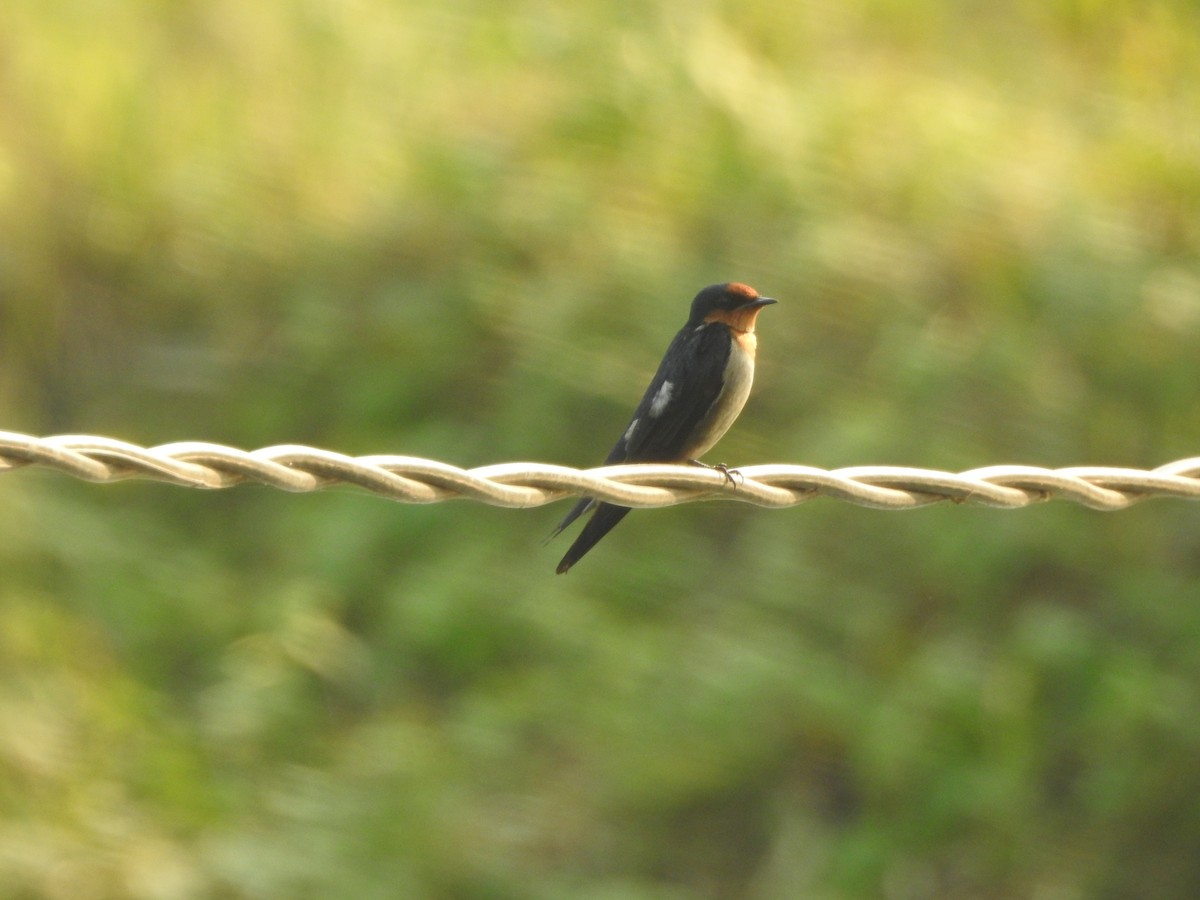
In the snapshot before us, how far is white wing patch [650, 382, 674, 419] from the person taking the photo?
11.8 feet

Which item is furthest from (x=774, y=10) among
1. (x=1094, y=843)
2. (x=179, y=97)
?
(x=1094, y=843)

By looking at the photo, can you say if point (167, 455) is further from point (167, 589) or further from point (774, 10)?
point (774, 10)

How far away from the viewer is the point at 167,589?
670cm

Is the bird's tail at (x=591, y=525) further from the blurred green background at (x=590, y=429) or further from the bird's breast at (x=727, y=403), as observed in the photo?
the blurred green background at (x=590, y=429)

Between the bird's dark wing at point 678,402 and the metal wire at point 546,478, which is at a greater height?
the bird's dark wing at point 678,402

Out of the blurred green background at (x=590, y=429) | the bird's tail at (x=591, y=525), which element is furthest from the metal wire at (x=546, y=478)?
the blurred green background at (x=590, y=429)

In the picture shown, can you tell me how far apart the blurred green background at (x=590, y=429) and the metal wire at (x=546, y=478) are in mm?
2786

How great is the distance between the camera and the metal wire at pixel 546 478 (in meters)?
1.63

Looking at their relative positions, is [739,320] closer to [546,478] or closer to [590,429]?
[546,478]

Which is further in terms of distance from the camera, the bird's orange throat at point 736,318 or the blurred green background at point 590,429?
the blurred green background at point 590,429

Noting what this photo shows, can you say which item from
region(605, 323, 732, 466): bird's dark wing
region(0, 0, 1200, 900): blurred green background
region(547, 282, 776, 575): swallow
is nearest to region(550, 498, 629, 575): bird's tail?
region(547, 282, 776, 575): swallow

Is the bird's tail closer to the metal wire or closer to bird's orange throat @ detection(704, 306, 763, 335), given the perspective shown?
the metal wire

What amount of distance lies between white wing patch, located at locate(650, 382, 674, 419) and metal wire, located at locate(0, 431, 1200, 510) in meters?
1.09

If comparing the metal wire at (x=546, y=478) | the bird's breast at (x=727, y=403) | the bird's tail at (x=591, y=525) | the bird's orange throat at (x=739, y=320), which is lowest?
the metal wire at (x=546, y=478)
